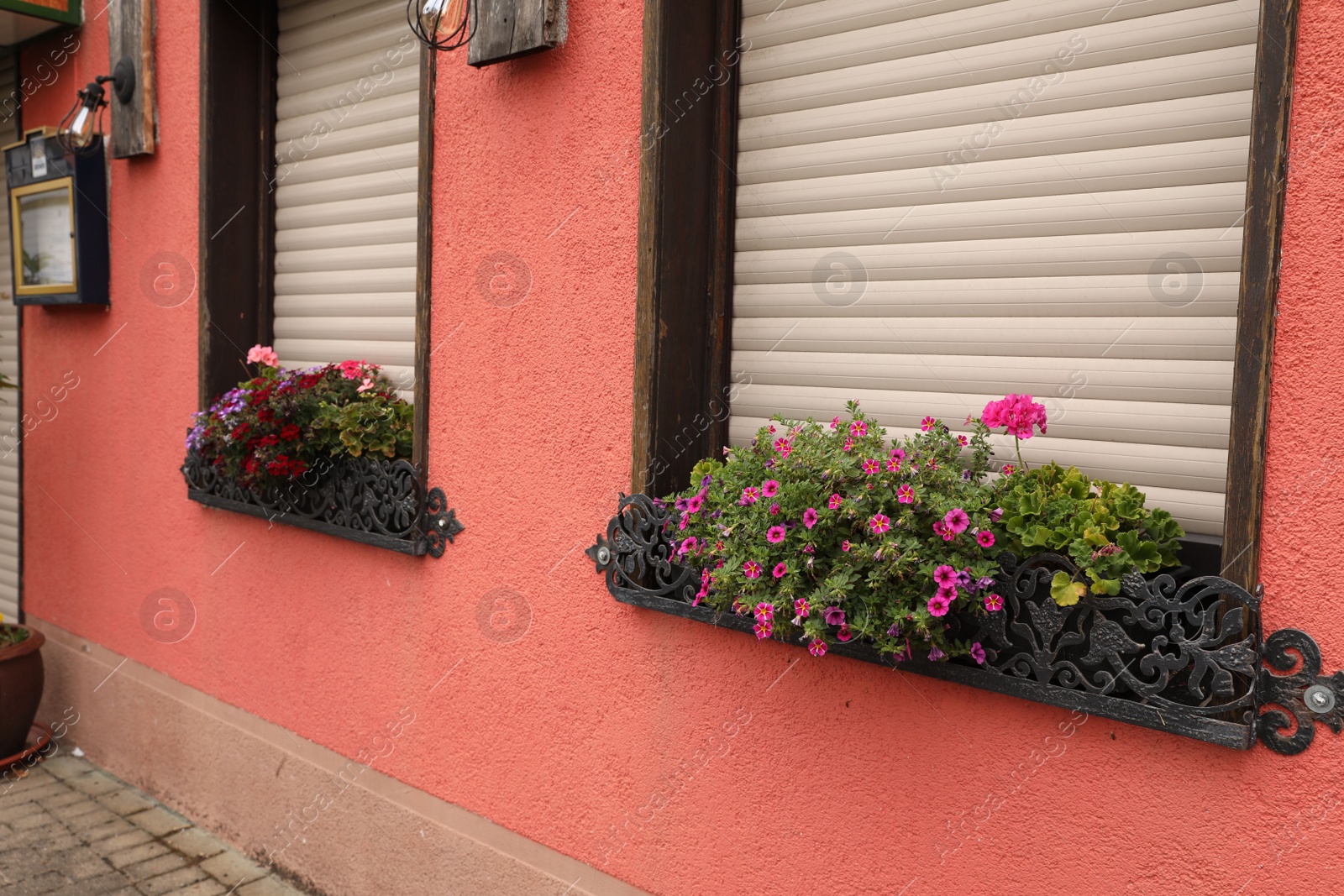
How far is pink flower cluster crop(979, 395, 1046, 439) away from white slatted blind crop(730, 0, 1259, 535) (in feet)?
0.74

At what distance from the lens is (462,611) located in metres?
3.64

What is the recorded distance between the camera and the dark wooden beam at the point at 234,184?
15.7 feet

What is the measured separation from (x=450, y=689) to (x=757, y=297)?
5.78 feet

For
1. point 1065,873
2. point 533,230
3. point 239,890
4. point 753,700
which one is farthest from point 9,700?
point 1065,873

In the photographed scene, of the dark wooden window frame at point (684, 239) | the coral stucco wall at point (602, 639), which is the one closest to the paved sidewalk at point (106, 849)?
the coral stucco wall at point (602, 639)

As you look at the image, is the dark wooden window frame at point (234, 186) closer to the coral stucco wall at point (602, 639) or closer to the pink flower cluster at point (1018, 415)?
the coral stucco wall at point (602, 639)

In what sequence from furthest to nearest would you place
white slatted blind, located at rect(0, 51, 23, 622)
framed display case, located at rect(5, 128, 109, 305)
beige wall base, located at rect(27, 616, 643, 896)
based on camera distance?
white slatted blind, located at rect(0, 51, 23, 622)
framed display case, located at rect(5, 128, 109, 305)
beige wall base, located at rect(27, 616, 643, 896)

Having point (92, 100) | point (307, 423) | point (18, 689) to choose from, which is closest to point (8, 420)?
point (18, 689)

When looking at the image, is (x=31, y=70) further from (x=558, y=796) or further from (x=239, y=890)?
(x=558, y=796)

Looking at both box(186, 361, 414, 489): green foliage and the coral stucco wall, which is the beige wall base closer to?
the coral stucco wall

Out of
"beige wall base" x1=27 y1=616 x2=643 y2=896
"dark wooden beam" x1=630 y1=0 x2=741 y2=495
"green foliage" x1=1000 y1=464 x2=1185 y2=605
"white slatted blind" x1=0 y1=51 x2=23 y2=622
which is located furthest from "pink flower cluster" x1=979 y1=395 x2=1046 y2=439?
"white slatted blind" x1=0 y1=51 x2=23 y2=622

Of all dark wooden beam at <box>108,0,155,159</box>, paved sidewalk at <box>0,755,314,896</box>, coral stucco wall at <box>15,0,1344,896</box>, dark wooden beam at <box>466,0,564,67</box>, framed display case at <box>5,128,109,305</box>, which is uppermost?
dark wooden beam at <box>108,0,155,159</box>

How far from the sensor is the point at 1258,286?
199 cm

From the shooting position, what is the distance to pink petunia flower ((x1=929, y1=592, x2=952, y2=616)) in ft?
7.14
